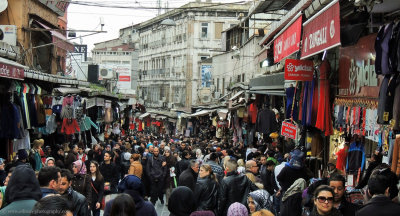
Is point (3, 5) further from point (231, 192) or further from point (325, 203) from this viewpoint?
point (325, 203)

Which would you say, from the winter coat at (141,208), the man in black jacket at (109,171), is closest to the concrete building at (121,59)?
the man in black jacket at (109,171)

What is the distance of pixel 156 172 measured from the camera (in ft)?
51.0

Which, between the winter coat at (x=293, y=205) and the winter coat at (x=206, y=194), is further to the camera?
the winter coat at (x=206, y=194)

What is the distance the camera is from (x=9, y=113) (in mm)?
13984

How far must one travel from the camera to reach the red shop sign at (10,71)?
40.3ft

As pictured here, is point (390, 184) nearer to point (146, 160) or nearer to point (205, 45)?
point (146, 160)

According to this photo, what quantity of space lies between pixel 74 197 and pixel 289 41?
515cm

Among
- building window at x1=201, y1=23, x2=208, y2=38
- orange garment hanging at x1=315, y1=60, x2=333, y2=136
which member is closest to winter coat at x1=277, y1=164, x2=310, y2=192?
orange garment hanging at x1=315, y1=60, x2=333, y2=136

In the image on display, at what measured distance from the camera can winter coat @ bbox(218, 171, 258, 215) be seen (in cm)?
1016

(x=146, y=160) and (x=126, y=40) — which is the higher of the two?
(x=126, y=40)

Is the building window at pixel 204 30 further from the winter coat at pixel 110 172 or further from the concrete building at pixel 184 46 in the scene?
the winter coat at pixel 110 172

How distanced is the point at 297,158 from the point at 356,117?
2.00 m

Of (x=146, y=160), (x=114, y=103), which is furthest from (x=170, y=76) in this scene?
(x=146, y=160)

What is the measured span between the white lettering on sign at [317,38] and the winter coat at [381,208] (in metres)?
2.79
